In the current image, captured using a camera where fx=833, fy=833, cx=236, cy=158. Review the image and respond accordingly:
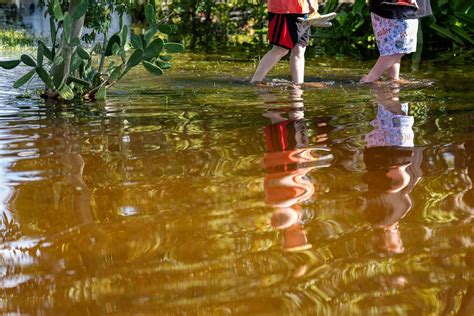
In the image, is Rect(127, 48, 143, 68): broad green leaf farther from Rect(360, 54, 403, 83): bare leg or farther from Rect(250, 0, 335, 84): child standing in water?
Rect(360, 54, 403, 83): bare leg

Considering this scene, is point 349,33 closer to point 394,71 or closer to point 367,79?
point 394,71

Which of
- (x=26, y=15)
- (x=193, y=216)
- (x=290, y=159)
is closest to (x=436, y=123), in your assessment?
(x=290, y=159)

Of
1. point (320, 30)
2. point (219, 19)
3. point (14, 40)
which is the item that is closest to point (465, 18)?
point (320, 30)

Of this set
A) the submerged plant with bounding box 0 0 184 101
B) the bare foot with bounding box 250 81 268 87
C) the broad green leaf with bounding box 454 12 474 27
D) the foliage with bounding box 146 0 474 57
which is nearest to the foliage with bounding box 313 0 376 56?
the foliage with bounding box 146 0 474 57

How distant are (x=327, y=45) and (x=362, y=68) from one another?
318 centimetres

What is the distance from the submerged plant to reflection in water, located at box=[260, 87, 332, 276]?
885mm

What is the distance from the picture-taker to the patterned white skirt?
7.53m

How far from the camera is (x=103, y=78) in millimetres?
6254

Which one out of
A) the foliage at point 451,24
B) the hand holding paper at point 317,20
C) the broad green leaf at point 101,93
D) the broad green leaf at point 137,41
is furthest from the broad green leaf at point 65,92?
the foliage at point 451,24

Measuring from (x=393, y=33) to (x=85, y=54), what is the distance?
3291 mm

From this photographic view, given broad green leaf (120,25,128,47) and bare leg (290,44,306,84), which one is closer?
broad green leaf (120,25,128,47)

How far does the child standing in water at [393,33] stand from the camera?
24.5ft

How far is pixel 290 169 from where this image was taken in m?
3.65

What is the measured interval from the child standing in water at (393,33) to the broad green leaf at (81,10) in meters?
2.96
